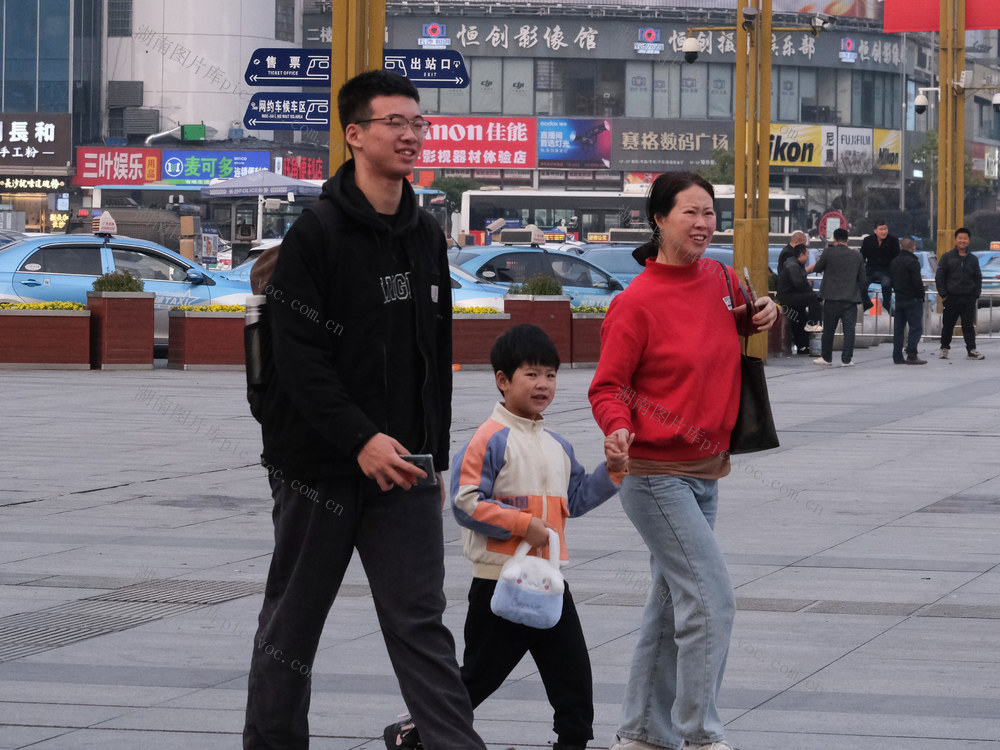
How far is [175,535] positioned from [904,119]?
87923mm

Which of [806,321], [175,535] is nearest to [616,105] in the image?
[806,321]

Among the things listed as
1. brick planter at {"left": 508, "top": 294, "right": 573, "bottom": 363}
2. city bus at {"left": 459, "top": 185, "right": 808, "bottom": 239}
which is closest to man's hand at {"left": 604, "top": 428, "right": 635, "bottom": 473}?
brick planter at {"left": 508, "top": 294, "right": 573, "bottom": 363}

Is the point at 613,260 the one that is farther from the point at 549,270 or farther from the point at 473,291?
the point at 473,291

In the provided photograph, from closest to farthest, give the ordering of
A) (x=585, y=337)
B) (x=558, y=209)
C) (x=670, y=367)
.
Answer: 1. (x=670, y=367)
2. (x=585, y=337)
3. (x=558, y=209)

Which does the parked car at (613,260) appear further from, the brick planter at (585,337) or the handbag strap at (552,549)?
the handbag strap at (552,549)

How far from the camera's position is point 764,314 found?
4.54 meters

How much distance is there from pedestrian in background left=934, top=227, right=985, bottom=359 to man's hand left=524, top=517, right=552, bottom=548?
1966 centimetres

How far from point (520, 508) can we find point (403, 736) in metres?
0.69

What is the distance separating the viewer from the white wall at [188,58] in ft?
279

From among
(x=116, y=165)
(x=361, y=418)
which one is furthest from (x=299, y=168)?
(x=361, y=418)

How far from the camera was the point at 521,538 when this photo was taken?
4.40 meters

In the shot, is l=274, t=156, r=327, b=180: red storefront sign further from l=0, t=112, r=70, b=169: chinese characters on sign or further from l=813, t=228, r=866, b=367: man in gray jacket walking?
l=813, t=228, r=866, b=367: man in gray jacket walking

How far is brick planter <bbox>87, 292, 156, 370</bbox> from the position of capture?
19.5 meters

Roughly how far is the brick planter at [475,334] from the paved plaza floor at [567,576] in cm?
667
